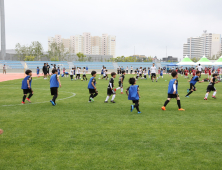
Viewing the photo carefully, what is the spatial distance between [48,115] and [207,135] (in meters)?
5.54

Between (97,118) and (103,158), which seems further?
(97,118)

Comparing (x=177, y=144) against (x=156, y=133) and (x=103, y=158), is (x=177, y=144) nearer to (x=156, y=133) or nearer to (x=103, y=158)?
(x=156, y=133)

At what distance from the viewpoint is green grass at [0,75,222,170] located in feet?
14.0

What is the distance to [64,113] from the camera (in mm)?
8695

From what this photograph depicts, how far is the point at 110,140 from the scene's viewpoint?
5.51 meters

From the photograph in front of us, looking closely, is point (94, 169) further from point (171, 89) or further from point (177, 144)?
point (171, 89)

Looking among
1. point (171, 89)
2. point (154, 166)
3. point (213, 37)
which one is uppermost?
point (213, 37)

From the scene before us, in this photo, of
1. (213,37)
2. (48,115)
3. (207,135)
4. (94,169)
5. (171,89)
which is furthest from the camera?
(213,37)

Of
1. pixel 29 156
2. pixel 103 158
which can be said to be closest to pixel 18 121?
pixel 29 156

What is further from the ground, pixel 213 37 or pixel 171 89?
pixel 213 37

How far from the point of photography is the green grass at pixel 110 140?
14.0 feet

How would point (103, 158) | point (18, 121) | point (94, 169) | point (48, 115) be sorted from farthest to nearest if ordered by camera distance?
point (48, 115) → point (18, 121) → point (103, 158) → point (94, 169)

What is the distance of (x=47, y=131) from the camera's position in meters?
6.27

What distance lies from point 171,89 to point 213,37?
687 feet
